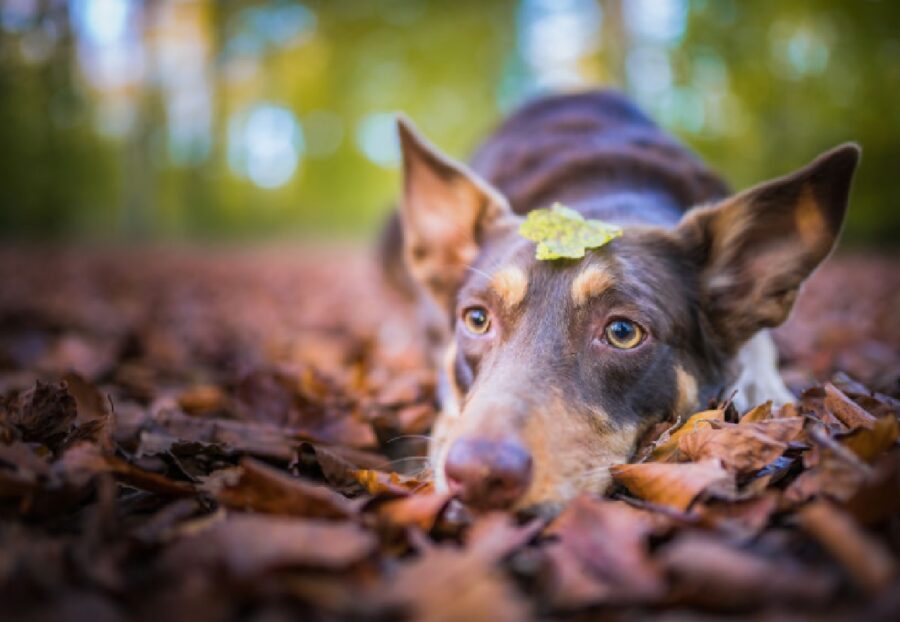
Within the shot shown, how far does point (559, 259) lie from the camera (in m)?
2.98

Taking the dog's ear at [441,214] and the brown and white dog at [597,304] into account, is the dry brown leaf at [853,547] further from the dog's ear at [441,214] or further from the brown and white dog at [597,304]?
the dog's ear at [441,214]

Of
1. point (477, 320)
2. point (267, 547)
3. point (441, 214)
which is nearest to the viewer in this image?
point (267, 547)

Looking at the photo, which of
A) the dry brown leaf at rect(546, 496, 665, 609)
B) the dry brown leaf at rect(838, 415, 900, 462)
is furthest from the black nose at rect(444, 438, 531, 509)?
the dry brown leaf at rect(838, 415, 900, 462)

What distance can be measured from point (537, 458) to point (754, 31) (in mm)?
17175

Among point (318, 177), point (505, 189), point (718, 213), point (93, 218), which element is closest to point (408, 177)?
point (505, 189)

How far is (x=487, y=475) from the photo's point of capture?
1968mm

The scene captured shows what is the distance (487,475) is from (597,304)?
109 cm

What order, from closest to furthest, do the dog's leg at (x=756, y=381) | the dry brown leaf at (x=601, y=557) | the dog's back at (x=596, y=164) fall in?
the dry brown leaf at (x=601, y=557)
the dog's leg at (x=756, y=381)
the dog's back at (x=596, y=164)

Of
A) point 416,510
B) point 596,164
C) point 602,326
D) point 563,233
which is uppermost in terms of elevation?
point 596,164

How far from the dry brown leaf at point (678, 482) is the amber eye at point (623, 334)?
737 mm

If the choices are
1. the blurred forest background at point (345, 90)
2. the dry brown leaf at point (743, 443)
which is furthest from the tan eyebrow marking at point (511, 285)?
the blurred forest background at point (345, 90)

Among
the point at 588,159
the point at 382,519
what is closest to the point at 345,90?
the point at 588,159

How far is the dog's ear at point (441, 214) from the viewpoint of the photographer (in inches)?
150

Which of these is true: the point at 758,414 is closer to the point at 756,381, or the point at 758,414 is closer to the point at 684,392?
the point at 684,392
